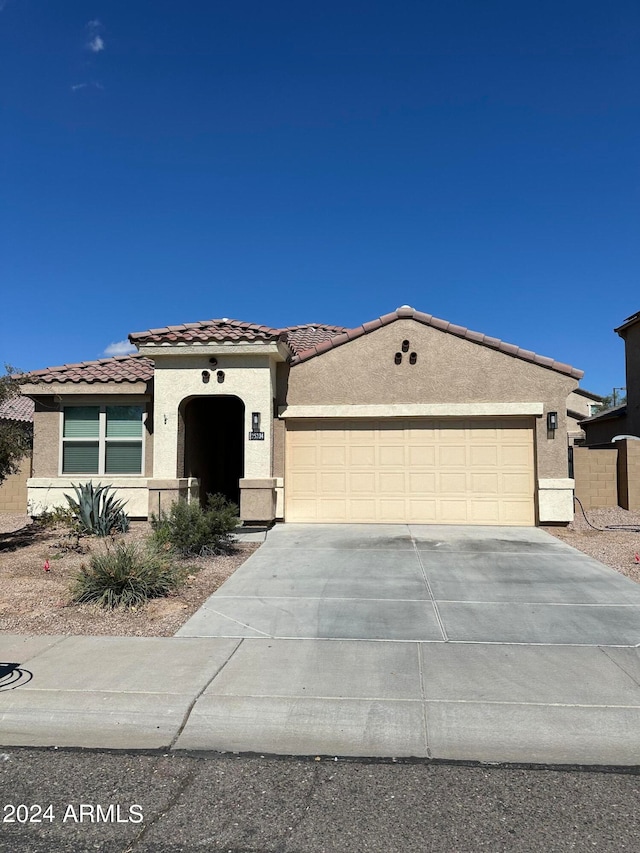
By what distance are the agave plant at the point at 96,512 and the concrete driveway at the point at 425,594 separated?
11.5ft

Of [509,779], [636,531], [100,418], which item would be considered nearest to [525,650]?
[509,779]

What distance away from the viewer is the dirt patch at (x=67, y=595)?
686 centimetres

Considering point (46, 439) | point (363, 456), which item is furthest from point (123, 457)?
point (363, 456)

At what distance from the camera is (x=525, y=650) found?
19.9ft

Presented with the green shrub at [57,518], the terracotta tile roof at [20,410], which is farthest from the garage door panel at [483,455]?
the terracotta tile roof at [20,410]

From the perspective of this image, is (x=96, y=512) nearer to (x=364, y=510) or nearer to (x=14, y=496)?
(x=364, y=510)

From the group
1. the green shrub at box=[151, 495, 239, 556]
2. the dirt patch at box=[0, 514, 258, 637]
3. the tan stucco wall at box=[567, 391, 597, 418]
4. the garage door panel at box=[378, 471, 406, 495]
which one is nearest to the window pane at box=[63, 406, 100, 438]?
the dirt patch at box=[0, 514, 258, 637]

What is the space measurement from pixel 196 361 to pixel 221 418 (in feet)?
12.7

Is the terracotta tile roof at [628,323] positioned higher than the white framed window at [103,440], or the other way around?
the terracotta tile roof at [628,323]

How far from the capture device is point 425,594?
8.10 meters

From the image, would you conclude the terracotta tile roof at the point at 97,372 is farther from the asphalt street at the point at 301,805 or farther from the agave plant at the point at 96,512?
the asphalt street at the point at 301,805

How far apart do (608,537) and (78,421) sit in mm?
12090

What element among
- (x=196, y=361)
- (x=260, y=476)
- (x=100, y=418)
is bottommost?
(x=260, y=476)

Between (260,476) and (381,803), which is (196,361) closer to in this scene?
(260,476)
